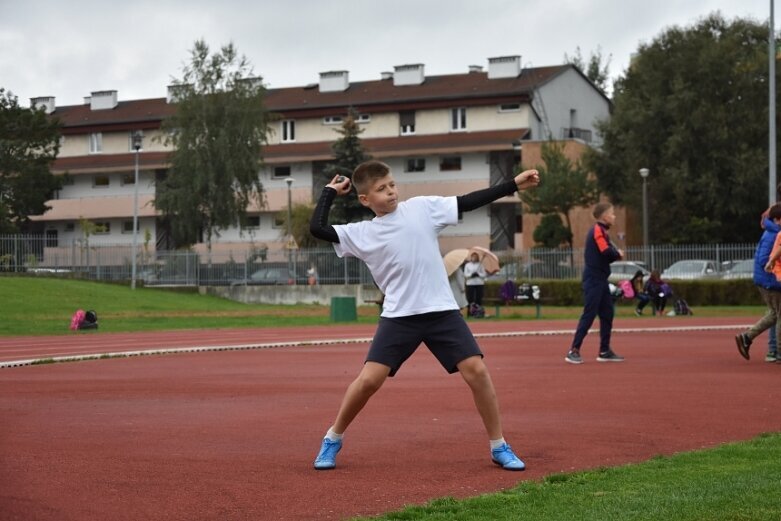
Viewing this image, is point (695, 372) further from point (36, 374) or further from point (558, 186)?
A: point (558, 186)

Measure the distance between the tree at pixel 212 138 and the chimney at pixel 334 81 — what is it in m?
10.7

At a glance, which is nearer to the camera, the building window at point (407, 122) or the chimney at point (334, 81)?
the building window at point (407, 122)

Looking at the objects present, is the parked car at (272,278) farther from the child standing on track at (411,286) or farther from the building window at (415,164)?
the child standing on track at (411,286)

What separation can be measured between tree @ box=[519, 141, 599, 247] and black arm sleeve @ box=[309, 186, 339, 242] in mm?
56629

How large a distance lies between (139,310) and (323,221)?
106ft

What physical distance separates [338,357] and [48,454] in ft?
34.2

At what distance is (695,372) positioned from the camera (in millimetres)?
14891

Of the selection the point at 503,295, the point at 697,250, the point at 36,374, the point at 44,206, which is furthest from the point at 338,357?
the point at 44,206

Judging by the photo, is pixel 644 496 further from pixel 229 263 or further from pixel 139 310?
pixel 229 263

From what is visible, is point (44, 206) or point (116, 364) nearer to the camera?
point (116, 364)

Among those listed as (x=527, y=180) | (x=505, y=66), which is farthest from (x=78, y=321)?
(x=505, y=66)

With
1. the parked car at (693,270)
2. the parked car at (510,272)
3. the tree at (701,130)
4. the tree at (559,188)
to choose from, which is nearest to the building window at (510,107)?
the tree at (559,188)

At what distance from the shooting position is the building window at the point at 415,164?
75750 mm

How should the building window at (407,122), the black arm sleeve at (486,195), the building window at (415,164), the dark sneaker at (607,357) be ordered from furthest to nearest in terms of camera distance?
the building window at (407,122) → the building window at (415,164) → the dark sneaker at (607,357) → the black arm sleeve at (486,195)
